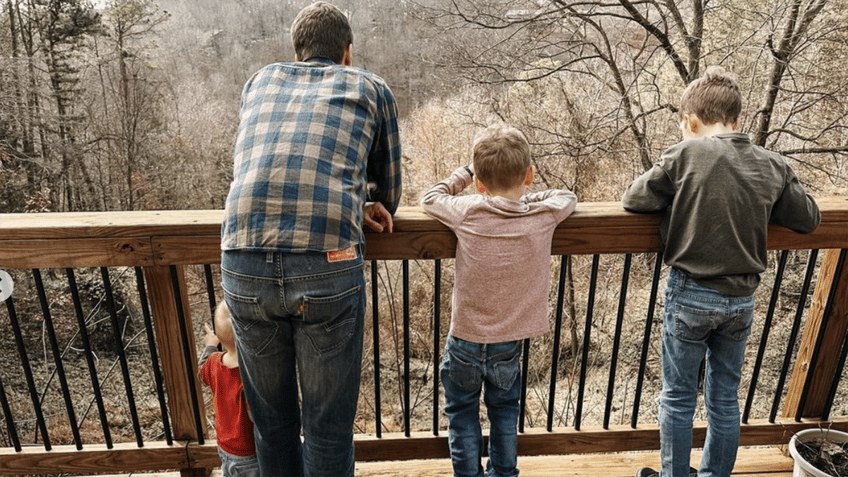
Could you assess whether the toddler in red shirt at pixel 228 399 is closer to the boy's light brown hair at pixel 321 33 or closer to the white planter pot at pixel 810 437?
the boy's light brown hair at pixel 321 33

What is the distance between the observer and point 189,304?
6.34 ft

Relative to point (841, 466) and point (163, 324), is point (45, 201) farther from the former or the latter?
point (841, 466)

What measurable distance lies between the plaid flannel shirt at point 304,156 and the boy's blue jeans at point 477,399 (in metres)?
0.51

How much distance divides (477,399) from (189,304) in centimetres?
99

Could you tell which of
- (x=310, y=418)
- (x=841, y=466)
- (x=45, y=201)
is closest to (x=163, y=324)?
(x=310, y=418)

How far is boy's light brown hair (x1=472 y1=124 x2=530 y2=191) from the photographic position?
1.63m

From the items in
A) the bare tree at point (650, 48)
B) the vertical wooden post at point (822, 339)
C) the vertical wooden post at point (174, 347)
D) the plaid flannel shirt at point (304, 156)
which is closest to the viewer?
the plaid flannel shirt at point (304, 156)

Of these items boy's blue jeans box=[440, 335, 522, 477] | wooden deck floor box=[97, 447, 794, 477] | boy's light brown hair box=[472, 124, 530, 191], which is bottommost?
wooden deck floor box=[97, 447, 794, 477]

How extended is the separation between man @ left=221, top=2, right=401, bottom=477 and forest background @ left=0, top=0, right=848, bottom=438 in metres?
4.45

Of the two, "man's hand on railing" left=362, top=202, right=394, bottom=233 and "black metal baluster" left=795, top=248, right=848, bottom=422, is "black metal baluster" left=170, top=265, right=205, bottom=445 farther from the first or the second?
"black metal baluster" left=795, top=248, right=848, bottom=422

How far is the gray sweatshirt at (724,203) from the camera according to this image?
1.65 metres

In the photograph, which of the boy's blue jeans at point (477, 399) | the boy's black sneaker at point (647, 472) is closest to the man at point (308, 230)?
the boy's blue jeans at point (477, 399)

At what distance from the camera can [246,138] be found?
5.04 feet

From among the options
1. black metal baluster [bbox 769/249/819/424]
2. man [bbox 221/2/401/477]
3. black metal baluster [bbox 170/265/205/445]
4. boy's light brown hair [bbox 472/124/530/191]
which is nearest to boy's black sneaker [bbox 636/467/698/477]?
black metal baluster [bbox 769/249/819/424]
